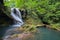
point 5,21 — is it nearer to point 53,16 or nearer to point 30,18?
point 30,18

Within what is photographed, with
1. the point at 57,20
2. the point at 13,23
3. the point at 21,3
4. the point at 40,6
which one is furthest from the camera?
the point at 21,3

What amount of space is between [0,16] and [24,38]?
440 inches

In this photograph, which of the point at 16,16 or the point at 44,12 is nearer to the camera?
the point at 16,16

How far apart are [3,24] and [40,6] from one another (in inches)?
469

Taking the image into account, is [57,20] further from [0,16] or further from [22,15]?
[0,16]

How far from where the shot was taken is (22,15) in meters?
33.6

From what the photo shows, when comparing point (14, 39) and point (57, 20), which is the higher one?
point (14, 39)

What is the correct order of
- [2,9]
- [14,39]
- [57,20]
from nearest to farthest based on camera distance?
[14,39] < [2,9] < [57,20]

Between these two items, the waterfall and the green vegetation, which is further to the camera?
the green vegetation

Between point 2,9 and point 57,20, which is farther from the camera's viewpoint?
point 57,20

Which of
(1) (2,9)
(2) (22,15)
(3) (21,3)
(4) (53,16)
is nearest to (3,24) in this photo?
(1) (2,9)

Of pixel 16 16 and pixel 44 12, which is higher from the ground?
pixel 44 12

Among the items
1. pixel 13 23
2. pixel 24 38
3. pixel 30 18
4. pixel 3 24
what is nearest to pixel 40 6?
pixel 30 18

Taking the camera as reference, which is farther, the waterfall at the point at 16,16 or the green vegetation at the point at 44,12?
the green vegetation at the point at 44,12
